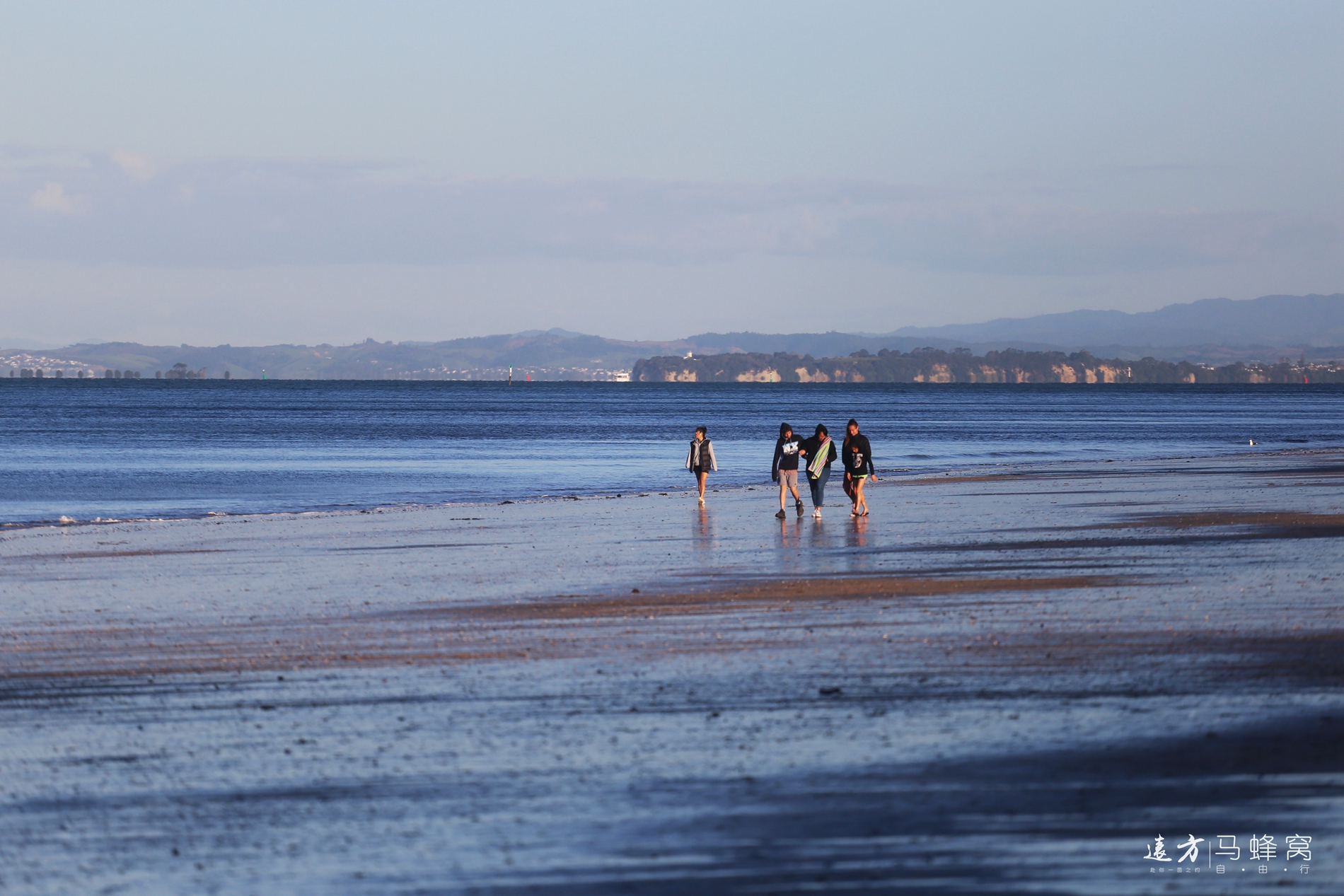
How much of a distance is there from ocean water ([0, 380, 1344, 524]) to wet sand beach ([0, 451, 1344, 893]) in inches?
702

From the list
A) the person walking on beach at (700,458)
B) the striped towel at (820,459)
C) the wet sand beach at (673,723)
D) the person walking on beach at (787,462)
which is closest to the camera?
the wet sand beach at (673,723)

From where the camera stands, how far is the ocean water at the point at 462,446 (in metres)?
36.8

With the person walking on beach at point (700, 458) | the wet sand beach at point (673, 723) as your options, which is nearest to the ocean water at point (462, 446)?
the person walking on beach at point (700, 458)

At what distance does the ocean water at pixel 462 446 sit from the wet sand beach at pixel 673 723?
17.8 m

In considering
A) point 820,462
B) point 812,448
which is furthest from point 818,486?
point 812,448

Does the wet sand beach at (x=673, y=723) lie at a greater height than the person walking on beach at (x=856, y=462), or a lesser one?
lesser

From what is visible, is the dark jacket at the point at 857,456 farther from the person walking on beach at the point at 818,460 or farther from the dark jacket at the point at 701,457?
the dark jacket at the point at 701,457

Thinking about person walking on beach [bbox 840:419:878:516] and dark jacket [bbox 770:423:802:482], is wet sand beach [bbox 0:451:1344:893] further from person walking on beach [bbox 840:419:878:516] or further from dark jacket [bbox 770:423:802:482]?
dark jacket [bbox 770:423:802:482]

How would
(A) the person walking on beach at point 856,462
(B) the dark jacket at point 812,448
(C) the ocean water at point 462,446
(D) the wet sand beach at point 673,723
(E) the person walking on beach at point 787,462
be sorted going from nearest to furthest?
1. (D) the wet sand beach at point 673,723
2. (A) the person walking on beach at point 856,462
3. (B) the dark jacket at point 812,448
4. (E) the person walking on beach at point 787,462
5. (C) the ocean water at point 462,446

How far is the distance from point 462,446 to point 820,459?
148 feet

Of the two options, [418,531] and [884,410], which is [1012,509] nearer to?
[418,531]

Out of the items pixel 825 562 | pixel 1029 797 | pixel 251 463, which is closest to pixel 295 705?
pixel 1029 797

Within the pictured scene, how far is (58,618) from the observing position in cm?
1347

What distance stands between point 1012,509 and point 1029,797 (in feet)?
66.3
